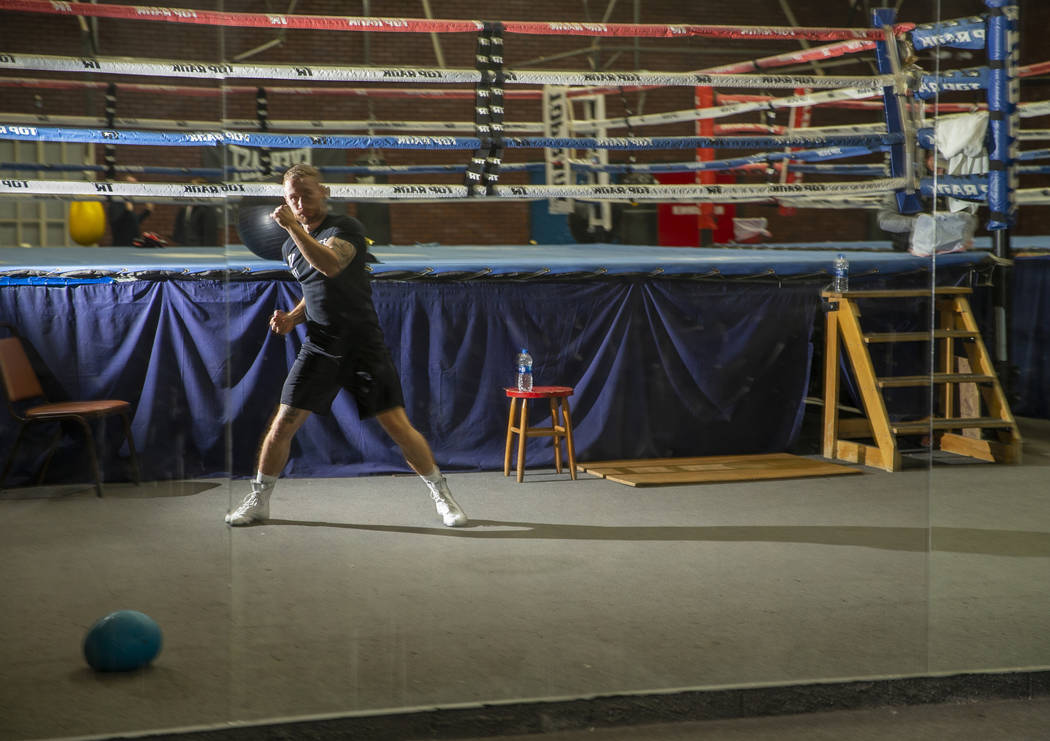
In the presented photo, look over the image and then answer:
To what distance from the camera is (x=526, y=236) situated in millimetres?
2967

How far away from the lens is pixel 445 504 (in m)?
3.20

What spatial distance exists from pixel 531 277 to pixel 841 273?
1.00 metres

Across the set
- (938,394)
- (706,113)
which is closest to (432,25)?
(706,113)

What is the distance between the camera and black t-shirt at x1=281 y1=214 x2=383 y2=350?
2.25m

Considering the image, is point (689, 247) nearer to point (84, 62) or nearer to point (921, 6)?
point (921, 6)

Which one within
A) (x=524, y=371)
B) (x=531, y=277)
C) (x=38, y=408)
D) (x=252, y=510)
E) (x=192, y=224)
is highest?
(x=192, y=224)

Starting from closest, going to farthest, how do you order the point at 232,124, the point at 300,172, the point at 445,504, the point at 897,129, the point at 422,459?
the point at 232,124 → the point at 300,172 → the point at 897,129 → the point at 422,459 → the point at 445,504

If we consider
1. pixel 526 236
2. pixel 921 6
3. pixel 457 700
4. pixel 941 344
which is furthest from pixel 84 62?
pixel 941 344

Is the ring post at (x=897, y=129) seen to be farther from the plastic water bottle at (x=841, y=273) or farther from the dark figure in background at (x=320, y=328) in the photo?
the dark figure in background at (x=320, y=328)

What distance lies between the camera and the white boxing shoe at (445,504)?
3.20m

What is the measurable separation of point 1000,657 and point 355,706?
1358mm

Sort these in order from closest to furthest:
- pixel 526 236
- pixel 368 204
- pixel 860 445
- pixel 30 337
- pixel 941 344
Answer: pixel 368 204 < pixel 526 236 < pixel 30 337 < pixel 860 445 < pixel 941 344

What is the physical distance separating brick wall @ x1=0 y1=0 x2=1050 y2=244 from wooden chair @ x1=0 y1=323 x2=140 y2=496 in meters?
0.93

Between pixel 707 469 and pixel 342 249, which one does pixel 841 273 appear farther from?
pixel 342 249
